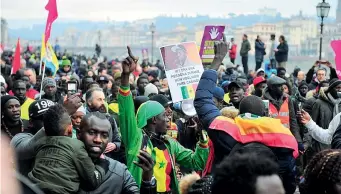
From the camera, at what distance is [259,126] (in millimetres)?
4656

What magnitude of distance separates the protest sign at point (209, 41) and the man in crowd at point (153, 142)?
4.34 m

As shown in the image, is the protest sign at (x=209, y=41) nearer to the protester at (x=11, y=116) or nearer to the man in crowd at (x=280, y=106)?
the man in crowd at (x=280, y=106)

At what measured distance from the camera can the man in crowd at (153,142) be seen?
18.9 ft

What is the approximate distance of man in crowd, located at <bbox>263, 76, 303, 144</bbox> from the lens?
29.7 feet

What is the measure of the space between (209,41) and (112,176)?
Answer: 6060mm

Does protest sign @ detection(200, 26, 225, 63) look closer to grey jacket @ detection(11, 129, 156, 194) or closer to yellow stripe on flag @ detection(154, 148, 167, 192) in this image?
yellow stripe on flag @ detection(154, 148, 167, 192)

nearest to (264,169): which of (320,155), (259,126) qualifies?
(320,155)

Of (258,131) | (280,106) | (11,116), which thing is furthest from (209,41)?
(258,131)

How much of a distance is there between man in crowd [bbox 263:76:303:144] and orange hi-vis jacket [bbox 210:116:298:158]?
416 cm

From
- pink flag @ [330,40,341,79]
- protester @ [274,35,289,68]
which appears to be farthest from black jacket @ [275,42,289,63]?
pink flag @ [330,40,341,79]

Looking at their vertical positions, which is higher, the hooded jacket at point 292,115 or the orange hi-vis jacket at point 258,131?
the orange hi-vis jacket at point 258,131

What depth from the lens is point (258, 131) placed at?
4648 mm

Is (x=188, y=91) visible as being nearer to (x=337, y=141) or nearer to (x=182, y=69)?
(x=182, y=69)

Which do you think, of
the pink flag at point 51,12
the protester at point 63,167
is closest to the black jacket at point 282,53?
the pink flag at point 51,12
